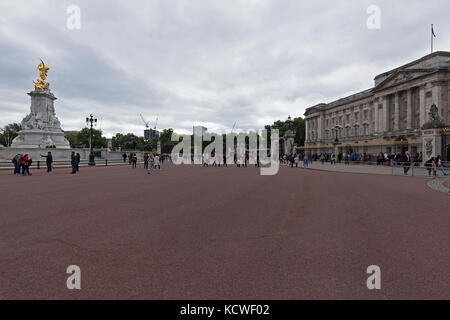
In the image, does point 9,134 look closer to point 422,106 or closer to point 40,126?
point 40,126

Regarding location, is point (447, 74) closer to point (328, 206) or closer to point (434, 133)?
point (434, 133)

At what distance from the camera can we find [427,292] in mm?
3139

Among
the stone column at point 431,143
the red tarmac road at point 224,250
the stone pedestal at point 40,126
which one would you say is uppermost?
the stone pedestal at point 40,126

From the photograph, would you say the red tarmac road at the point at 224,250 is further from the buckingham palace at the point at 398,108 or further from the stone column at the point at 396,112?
the stone column at the point at 396,112

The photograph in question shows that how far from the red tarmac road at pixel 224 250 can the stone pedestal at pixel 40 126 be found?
4637 cm

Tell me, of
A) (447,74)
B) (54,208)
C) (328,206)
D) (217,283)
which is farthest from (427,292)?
(447,74)

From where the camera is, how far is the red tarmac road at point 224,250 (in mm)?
3217

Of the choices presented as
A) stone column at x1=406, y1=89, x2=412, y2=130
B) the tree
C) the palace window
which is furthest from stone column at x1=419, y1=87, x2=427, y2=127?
the tree

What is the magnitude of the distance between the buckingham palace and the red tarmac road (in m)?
22.8

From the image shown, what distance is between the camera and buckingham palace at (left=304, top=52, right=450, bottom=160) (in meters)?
45.2

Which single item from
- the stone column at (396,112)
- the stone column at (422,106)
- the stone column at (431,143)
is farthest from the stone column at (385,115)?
the stone column at (431,143)

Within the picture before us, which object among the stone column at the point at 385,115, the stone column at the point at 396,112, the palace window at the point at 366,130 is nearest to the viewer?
the stone column at the point at 396,112

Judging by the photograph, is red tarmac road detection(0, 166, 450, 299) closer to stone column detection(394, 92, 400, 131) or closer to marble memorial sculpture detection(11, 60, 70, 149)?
marble memorial sculpture detection(11, 60, 70, 149)

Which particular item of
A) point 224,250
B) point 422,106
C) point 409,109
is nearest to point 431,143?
point 224,250
